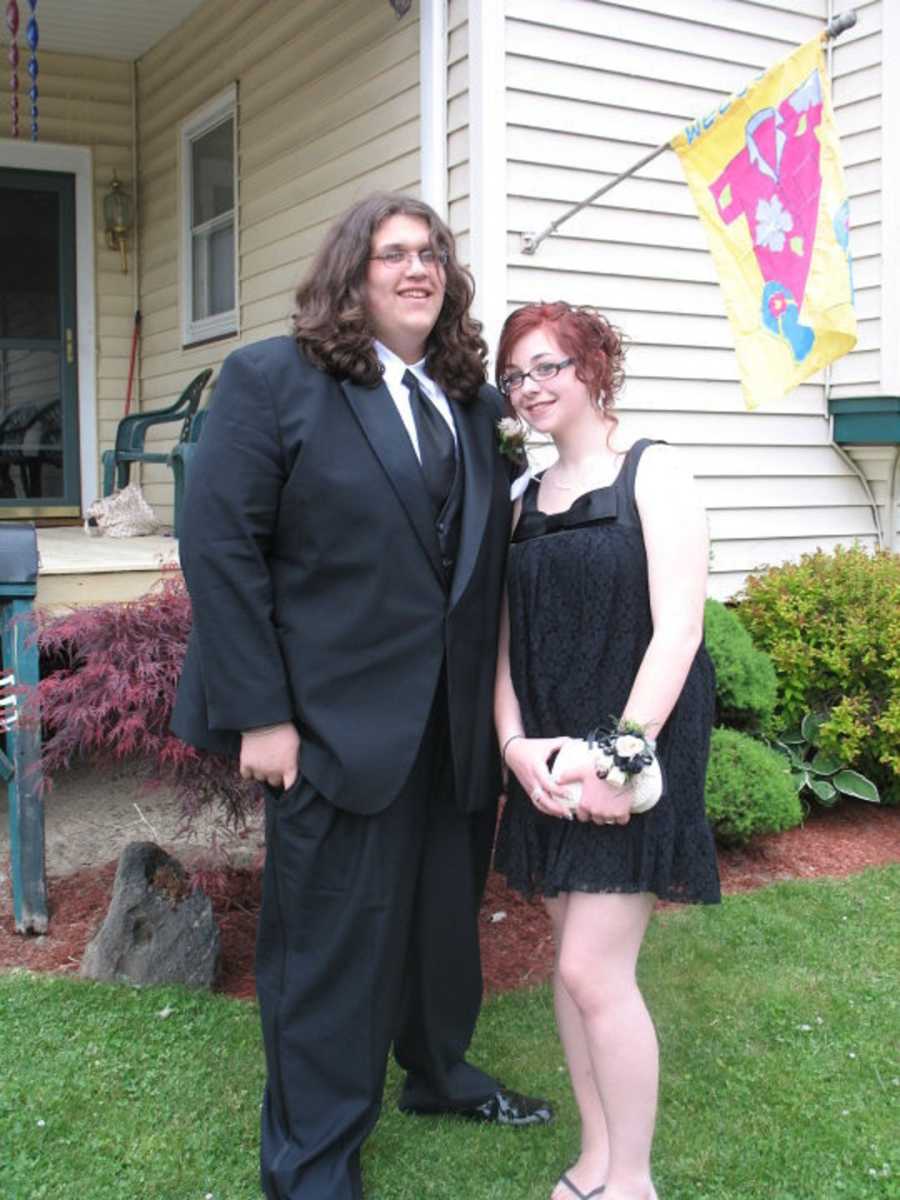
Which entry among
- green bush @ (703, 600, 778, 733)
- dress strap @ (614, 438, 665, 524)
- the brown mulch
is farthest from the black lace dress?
green bush @ (703, 600, 778, 733)

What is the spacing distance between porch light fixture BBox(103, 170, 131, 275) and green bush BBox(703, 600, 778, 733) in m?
5.03

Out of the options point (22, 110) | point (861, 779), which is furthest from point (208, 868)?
A: point (22, 110)

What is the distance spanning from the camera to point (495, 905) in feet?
12.9

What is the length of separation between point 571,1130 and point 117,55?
7353mm

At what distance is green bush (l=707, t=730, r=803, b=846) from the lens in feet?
14.0

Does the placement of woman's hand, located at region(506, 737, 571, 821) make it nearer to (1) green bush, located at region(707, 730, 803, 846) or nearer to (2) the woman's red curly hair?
(2) the woman's red curly hair

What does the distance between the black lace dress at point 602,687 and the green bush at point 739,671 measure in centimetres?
250

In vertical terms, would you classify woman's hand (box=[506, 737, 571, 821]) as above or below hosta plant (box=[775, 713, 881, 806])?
above

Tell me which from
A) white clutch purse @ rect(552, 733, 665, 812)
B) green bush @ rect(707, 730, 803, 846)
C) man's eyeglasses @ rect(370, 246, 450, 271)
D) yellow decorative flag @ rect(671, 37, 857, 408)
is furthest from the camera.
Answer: green bush @ rect(707, 730, 803, 846)

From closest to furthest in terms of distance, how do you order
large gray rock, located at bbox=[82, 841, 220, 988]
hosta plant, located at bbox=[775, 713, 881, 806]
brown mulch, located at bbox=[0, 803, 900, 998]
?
1. large gray rock, located at bbox=[82, 841, 220, 988]
2. brown mulch, located at bbox=[0, 803, 900, 998]
3. hosta plant, located at bbox=[775, 713, 881, 806]

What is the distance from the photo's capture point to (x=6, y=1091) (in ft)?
9.00

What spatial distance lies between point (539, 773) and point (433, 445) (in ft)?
2.12

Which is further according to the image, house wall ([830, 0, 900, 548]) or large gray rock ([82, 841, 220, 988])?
house wall ([830, 0, 900, 548])

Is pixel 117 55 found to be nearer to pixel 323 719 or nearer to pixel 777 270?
pixel 777 270
